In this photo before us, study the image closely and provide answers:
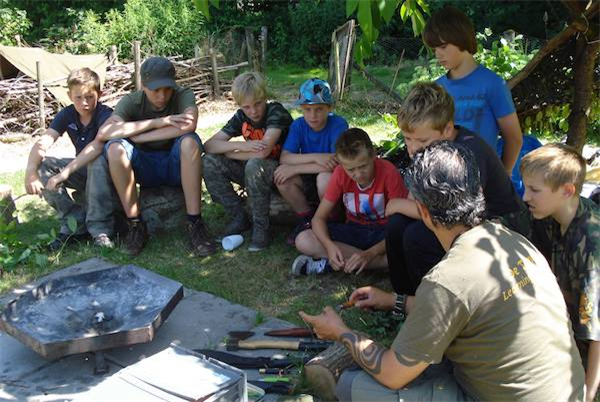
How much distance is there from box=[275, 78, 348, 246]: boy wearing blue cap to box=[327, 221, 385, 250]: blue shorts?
0.95 ft

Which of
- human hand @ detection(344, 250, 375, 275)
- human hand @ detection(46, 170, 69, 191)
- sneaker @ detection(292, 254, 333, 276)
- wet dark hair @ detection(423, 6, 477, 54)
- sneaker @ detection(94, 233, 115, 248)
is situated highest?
wet dark hair @ detection(423, 6, 477, 54)

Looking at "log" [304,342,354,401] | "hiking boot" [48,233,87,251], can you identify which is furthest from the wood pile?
"log" [304,342,354,401]

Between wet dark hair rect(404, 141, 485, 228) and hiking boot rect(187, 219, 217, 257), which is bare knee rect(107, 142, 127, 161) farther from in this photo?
wet dark hair rect(404, 141, 485, 228)

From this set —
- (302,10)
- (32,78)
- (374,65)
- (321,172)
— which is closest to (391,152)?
(321,172)

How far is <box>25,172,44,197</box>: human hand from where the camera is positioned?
5102mm

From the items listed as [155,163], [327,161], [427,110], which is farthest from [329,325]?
[155,163]

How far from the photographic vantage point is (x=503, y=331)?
7.06ft

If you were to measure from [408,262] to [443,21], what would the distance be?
1418 millimetres

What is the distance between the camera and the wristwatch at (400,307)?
3439mm

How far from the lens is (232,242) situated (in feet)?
16.3

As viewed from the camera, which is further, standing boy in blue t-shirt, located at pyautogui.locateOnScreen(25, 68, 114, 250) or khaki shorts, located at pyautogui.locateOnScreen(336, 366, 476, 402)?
standing boy in blue t-shirt, located at pyautogui.locateOnScreen(25, 68, 114, 250)

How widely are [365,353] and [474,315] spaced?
0.53 metres

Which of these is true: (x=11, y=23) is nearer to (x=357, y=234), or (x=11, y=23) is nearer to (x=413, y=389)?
(x=357, y=234)

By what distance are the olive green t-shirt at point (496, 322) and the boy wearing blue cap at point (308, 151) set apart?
2372mm
